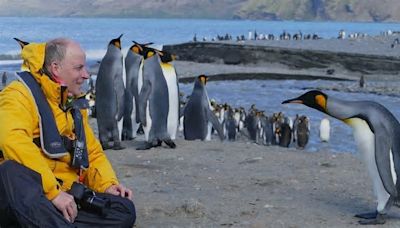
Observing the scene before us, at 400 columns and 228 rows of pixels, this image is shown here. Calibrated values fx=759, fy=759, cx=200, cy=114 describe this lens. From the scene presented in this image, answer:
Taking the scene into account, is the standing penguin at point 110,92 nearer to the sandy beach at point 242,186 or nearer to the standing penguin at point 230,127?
the sandy beach at point 242,186

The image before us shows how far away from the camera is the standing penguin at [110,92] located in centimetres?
834

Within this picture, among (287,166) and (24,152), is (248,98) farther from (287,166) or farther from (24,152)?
(24,152)

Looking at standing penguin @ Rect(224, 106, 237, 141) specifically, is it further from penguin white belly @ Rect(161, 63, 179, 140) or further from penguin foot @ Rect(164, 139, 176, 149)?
penguin foot @ Rect(164, 139, 176, 149)

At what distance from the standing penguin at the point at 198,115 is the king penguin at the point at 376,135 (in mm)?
5494

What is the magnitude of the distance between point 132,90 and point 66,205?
5958 mm

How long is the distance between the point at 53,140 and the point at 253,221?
1675 millimetres

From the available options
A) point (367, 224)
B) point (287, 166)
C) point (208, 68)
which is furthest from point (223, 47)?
point (367, 224)

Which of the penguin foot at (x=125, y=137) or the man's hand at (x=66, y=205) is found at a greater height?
the man's hand at (x=66, y=205)

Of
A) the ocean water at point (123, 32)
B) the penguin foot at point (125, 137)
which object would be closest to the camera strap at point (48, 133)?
the penguin foot at point (125, 137)

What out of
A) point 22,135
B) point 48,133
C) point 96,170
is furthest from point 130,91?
point 22,135

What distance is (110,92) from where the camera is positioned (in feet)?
27.4

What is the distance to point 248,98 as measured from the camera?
1942 centimetres

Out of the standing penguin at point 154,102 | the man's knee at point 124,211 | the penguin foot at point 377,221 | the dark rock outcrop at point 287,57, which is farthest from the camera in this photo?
the dark rock outcrop at point 287,57

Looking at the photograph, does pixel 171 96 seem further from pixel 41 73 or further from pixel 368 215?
pixel 41 73
